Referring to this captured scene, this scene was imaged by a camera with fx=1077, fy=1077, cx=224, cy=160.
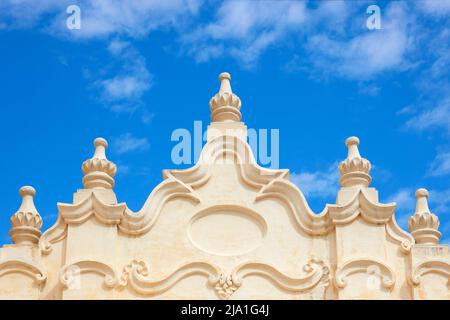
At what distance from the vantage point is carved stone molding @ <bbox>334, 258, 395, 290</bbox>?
17531 mm

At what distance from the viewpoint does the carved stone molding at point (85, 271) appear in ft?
57.2

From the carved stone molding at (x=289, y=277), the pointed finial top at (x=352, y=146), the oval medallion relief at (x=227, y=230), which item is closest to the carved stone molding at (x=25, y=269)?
the oval medallion relief at (x=227, y=230)

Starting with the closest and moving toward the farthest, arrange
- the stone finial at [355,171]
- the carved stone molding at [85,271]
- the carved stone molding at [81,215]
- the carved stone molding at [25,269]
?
the carved stone molding at [85,271] → the carved stone molding at [25,269] → the carved stone molding at [81,215] → the stone finial at [355,171]

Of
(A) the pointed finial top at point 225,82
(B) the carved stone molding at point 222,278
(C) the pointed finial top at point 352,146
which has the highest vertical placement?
(A) the pointed finial top at point 225,82

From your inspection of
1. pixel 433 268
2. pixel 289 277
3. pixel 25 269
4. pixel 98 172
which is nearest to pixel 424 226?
pixel 433 268

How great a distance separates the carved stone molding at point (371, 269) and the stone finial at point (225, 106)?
3544 mm

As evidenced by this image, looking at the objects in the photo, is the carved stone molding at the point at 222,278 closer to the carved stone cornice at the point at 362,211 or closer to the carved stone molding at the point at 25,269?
the carved stone cornice at the point at 362,211

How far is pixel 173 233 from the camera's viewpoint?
1806 cm

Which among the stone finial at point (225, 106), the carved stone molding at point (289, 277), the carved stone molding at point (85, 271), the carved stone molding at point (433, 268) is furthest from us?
the stone finial at point (225, 106)

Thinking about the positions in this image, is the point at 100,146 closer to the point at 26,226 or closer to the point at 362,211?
the point at 26,226

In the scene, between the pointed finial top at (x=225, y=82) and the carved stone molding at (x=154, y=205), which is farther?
the pointed finial top at (x=225, y=82)

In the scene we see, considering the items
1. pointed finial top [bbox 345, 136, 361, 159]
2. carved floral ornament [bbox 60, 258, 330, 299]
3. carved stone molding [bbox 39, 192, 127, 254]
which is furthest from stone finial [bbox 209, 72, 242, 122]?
carved floral ornament [bbox 60, 258, 330, 299]
